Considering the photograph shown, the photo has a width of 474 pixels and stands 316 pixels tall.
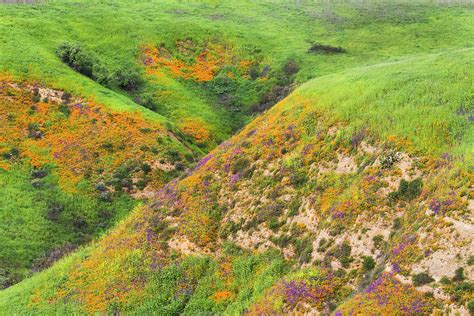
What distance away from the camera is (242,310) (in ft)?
82.3

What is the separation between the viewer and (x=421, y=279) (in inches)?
741

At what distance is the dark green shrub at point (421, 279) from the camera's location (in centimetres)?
1869

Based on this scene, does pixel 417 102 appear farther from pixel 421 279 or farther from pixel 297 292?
pixel 297 292

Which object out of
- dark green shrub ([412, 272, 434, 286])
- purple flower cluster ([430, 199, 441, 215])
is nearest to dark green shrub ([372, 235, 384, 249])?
purple flower cluster ([430, 199, 441, 215])

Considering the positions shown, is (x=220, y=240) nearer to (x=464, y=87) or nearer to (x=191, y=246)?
(x=191, y=246)

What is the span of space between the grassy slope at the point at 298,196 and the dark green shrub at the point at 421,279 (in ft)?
1.42

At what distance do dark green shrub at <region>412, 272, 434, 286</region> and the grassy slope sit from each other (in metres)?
0.43

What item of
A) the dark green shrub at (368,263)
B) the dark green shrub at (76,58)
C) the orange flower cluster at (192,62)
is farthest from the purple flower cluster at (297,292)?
the orange flower cluster at (192,62)

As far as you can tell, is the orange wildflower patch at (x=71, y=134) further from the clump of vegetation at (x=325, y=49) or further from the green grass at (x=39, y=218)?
the clump of vegetation at (x=325, y=49)

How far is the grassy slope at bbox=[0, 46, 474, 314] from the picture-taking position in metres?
22.8

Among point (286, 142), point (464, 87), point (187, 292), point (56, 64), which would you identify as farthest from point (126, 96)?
point (464, 87)

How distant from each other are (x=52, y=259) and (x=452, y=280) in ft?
121

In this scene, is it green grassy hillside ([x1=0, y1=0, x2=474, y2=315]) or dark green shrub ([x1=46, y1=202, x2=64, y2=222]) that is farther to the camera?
dark green shrub ([x1=46, y1=202, x2=64, y2=222])

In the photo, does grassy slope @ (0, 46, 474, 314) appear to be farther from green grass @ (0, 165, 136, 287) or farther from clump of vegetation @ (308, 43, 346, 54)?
clump of vegetation @ (308, 43, 346, 54)
